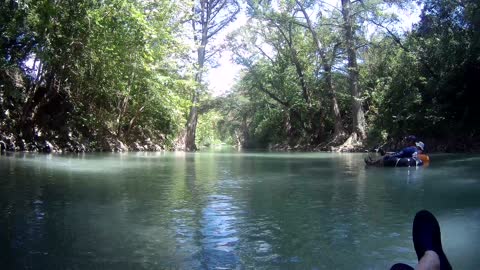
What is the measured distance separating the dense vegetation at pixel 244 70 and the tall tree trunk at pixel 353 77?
94mm

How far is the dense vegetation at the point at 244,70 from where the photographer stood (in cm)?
1866

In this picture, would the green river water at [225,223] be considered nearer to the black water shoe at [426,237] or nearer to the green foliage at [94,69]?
the black water shoe at [426,237]

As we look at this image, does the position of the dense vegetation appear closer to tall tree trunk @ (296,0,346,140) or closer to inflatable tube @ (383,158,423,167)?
tall tree trunk @ (296,0,346,140)

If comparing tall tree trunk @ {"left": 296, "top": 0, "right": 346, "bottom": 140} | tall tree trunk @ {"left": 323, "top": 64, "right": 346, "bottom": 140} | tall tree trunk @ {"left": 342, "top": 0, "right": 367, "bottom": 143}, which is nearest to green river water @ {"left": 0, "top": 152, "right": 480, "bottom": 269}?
tall tree trunk @ {"left": 342, "top": 0, "right": 367, "bottom": 143}

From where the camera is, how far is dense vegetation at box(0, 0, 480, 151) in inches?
735

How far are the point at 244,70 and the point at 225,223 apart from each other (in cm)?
3610

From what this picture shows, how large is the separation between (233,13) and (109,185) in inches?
1241

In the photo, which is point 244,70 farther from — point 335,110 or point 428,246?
point 428,246

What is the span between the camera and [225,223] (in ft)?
19.1

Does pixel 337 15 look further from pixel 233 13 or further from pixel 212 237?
pixel 212 237

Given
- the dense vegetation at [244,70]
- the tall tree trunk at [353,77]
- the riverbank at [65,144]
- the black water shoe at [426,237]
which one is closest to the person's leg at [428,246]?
the black water shoe at [426,237]

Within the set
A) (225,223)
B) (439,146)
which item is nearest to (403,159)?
(225,223)

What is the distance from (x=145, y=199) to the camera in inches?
301

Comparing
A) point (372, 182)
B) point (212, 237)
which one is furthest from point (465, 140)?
point (212, 237)
